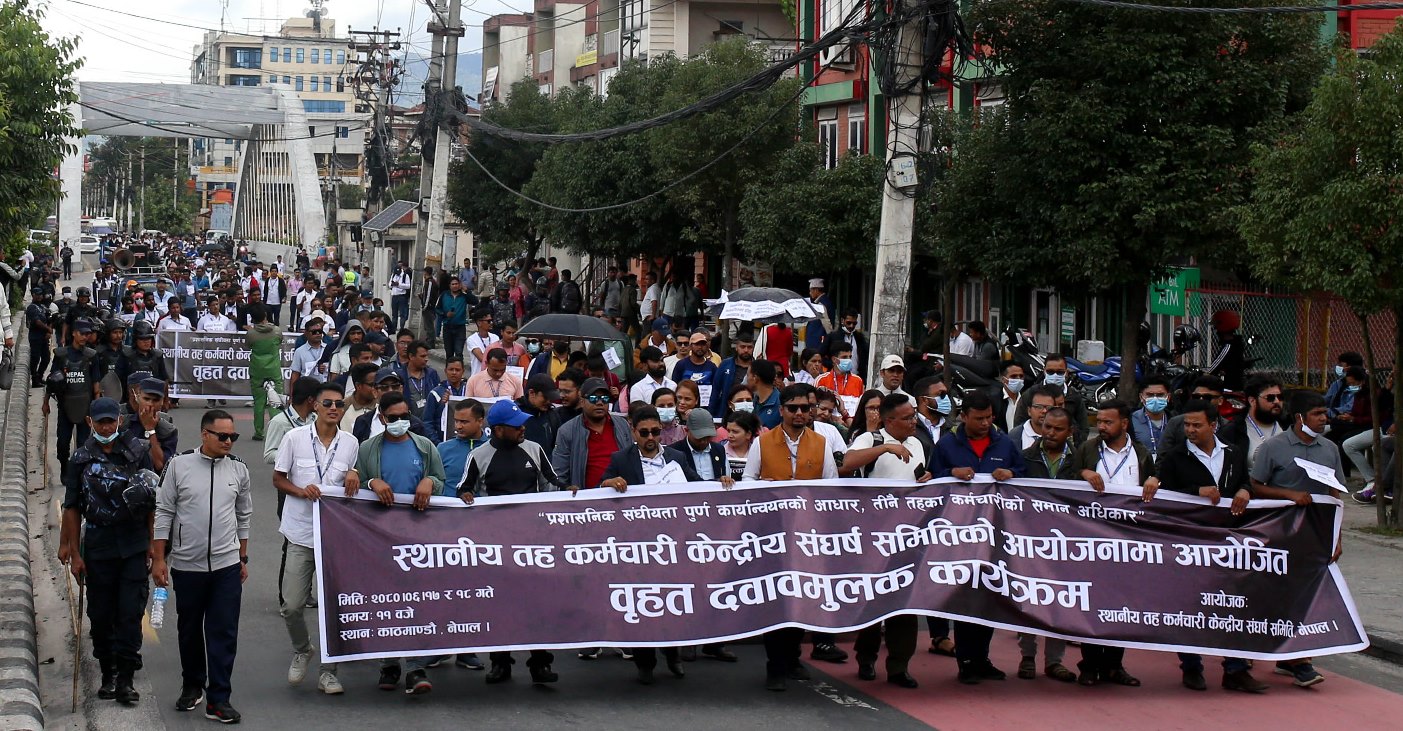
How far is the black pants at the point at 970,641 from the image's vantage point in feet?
28.6

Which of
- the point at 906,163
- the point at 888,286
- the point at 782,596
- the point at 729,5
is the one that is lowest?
the point at 782,596

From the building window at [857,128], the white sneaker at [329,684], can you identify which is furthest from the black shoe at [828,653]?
the building window at [857,128]

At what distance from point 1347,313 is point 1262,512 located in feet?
43.7

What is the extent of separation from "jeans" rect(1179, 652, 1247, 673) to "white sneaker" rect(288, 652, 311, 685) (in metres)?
4.86

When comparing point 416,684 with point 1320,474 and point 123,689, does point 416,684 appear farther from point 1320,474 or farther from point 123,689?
point 1320,474

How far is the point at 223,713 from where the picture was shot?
787 cm

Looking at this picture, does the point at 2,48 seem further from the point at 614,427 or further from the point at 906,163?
the point at 906,163

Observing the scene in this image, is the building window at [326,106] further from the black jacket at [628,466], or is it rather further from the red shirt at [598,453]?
the black jacket at [628,466]

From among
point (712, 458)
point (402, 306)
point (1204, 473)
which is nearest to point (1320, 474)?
point (1204, 473)

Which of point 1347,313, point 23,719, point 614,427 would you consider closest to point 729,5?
point 1347,313

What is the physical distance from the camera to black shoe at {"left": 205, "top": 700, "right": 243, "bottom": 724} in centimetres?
787

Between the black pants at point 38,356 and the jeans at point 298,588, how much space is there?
18.2 metres

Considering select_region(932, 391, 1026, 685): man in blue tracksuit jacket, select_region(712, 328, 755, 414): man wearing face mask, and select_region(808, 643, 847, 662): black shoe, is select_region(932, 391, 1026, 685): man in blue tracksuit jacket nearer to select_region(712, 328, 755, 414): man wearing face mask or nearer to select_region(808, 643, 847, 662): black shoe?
select_region(808, 643, 847, 662): black shoe

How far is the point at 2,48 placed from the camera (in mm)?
12500
